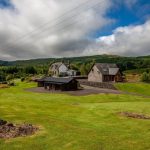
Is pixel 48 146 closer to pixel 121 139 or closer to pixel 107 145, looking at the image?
pixel 107 145

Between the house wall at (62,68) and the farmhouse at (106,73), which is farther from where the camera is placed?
the house wall at (62,68)

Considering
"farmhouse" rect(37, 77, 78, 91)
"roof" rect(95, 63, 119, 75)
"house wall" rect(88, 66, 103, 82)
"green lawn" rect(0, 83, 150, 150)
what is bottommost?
"green lawn" rect(0, 83, 150, 150)

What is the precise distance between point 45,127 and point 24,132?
118 inches

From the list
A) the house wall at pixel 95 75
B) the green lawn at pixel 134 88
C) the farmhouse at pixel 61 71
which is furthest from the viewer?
the farmhouse at pixel 61 71

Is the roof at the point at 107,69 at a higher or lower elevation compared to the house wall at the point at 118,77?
higher

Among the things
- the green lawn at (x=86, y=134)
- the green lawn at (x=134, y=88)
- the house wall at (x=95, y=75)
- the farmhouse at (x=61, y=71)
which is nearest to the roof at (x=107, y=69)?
the house wall at (x=95, y=75)

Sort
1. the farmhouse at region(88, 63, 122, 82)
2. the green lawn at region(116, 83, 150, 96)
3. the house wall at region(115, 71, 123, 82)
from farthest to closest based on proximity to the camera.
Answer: the house wall at region(115, 71, 123, 82), the farmhouse at region(88, 63, 122, 82), the green lawn at region(116, 83, 150, 96)

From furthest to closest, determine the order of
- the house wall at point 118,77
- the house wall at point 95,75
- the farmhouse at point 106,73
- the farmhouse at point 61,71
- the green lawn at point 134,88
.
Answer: the farmhouse at point 61,71 → the house wall at point 95,75 → the house wall at point 118,77 → the farmhouse at point 106,73 → the green lawn at point 134,88

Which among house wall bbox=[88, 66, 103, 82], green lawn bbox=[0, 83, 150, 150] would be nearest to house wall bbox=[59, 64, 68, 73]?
house wall bbox=[88, 66, 103, 82]

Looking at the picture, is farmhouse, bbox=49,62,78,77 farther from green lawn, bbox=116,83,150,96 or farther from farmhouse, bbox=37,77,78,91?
green lawn, bbox=116,83,150,96

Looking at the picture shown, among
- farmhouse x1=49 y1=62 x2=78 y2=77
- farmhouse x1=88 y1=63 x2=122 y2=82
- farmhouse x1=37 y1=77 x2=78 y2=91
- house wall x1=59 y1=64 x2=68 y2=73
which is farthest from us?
house wall x1=59 y1=64 x2=68 y2=73

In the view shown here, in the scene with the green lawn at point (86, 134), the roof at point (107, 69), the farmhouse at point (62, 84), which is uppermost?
the roof at point (107, 69)

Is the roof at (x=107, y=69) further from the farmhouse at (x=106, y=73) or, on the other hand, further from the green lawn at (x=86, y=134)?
the green lawn at (x=86, y=134)

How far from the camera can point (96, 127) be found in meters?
30.8
